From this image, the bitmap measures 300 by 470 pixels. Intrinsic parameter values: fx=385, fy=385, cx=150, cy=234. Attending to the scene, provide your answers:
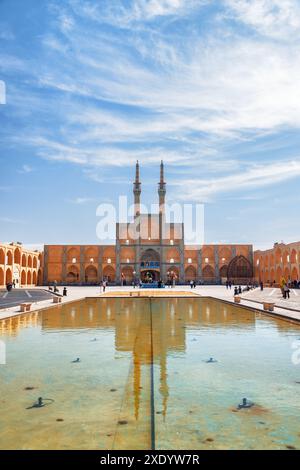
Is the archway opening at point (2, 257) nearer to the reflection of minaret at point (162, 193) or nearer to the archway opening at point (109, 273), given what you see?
the archway opening at point (109, 273)

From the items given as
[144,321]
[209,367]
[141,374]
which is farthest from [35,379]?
[144,321]

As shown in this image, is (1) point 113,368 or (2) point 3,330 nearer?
(1) point 113,368

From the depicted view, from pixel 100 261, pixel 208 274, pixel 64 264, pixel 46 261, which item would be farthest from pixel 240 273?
pixel 46 261

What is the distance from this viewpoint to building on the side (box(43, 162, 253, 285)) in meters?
52.1

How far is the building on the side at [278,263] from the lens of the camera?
132ft

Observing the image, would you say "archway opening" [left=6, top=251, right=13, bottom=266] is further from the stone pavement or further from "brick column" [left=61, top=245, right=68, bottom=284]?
the stone pavement

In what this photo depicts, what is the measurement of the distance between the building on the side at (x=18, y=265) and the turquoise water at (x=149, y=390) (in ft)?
103

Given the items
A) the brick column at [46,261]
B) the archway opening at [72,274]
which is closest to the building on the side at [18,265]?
the brick column at [46,261]

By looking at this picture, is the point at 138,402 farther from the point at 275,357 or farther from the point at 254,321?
the point at 254,321

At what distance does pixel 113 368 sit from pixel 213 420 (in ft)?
7.63

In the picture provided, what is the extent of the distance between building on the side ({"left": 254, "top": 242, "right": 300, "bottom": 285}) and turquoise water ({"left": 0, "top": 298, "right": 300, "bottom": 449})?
33571 millimetres

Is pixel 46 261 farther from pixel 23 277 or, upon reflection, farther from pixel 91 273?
pixel 23 277

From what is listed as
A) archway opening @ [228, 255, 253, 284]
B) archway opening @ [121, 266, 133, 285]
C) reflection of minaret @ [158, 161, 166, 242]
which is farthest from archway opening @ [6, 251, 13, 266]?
A: archway opening @ [228, 255, 253, 284]

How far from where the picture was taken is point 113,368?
568 cm
